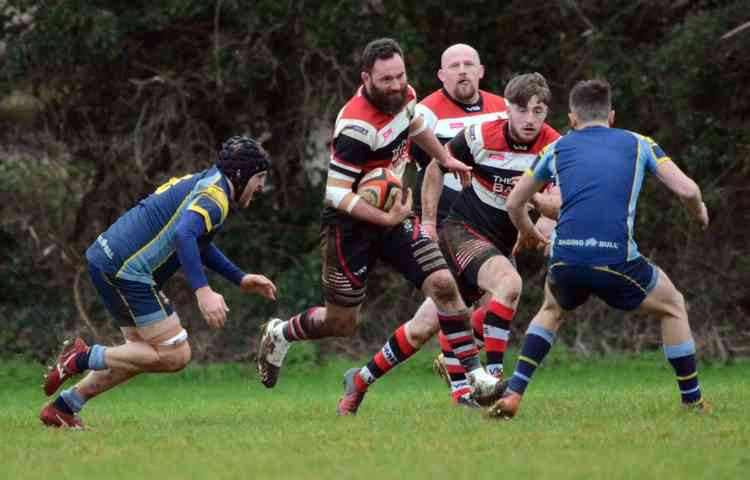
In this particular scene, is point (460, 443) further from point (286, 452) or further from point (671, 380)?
point (671, 380)

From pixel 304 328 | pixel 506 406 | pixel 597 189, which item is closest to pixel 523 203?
pixel 597 189

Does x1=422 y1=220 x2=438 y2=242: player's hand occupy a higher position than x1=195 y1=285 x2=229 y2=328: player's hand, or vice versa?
x1=195 y1=285 x2=229 y2=328: player's hand

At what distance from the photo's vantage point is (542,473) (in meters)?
6.46

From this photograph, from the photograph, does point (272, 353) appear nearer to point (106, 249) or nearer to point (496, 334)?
point (496, 334)

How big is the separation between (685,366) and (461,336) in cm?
152

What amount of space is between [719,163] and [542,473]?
34.7 ft

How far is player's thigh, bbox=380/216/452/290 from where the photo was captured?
359 inches

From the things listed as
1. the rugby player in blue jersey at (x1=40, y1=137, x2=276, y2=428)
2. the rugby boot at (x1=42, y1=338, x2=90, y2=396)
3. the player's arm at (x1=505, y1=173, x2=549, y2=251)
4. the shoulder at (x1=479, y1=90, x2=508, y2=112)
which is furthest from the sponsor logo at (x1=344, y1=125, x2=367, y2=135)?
the shoulder at (x1=479, y1=90, x2=508, y2=112)

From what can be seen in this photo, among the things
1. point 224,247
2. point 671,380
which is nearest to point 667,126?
point 671,380

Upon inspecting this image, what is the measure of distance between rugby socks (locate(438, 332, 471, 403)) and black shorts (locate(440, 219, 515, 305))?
413 mm

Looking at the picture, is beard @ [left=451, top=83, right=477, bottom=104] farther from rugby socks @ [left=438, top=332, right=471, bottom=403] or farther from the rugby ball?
the rugby ball

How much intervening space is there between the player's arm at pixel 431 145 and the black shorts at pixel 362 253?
0.50 metres

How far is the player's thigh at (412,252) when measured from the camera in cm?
912

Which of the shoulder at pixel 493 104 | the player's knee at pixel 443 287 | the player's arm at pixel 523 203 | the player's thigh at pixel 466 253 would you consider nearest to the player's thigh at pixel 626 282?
the player's arm at pixel 523 203
